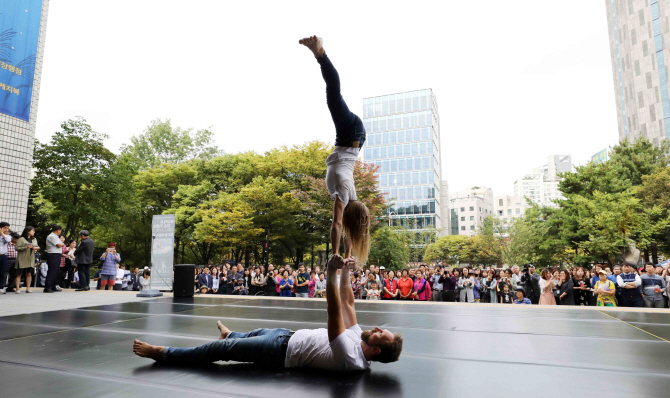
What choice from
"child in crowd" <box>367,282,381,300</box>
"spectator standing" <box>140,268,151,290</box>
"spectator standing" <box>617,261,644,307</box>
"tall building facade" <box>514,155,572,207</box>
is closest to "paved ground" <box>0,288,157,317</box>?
"spectator standing" <box>140,268,151,290</box>

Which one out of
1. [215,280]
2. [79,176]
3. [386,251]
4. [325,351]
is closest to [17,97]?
[215,280]

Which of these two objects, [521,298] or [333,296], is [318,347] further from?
[521,298]

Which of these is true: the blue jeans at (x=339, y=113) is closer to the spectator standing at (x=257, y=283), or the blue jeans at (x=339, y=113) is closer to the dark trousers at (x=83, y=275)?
the spectator standing at (x=257, y=283)

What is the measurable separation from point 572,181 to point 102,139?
22918 mm

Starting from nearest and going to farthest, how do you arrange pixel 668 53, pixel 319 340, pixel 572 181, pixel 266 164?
pixel 319 340
pixel 572 181
pixel 266 164
pixel 668 53

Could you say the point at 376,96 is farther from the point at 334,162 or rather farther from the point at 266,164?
the point at 334,162

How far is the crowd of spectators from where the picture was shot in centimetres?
712

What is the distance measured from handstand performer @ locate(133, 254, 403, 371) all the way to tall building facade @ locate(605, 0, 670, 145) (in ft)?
150

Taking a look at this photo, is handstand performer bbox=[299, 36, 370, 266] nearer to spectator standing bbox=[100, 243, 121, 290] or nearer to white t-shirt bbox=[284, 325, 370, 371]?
white t-shirt bbox=[284, 325, 370, 371]

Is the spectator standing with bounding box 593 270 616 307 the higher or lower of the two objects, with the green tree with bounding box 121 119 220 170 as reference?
lower

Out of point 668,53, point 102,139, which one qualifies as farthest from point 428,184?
point 102,139

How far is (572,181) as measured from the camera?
20.0 meters

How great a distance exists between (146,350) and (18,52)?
989 cm

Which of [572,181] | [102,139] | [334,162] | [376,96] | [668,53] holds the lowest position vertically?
[334,162]
